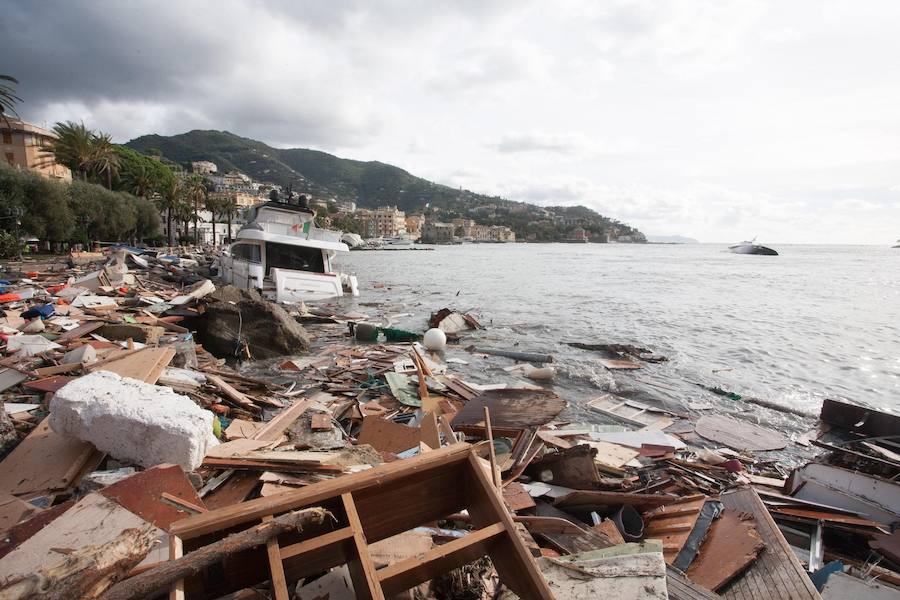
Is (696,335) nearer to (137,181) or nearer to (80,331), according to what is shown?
(80,331)

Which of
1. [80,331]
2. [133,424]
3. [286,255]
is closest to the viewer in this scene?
[133,424]

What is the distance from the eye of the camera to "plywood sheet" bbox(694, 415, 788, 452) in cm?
676

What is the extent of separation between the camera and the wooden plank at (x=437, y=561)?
1.79 m

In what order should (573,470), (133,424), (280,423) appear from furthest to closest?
1. (280,423)
2. (573,470)
3. (133,424)

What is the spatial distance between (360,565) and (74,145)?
166ft

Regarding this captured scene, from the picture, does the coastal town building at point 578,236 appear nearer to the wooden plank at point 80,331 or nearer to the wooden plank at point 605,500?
the wooden plank at point 80,331

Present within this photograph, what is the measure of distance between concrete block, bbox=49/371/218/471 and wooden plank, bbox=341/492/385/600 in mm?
2143

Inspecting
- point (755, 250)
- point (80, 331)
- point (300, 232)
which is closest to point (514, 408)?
point (80, 331)

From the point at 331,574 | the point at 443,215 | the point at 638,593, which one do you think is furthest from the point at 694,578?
the point at 443,215

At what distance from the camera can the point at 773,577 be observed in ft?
9.38

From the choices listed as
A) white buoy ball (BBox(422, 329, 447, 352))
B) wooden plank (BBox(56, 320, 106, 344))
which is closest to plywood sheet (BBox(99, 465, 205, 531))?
wooden plank (BBox(56, 320, 106, 344))

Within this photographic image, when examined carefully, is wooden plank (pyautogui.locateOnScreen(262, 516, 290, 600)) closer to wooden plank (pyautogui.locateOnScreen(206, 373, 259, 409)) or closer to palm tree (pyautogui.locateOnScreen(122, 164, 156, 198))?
wooden plank (pyautogui.locateOnScreen(206, 373, 259, 409))

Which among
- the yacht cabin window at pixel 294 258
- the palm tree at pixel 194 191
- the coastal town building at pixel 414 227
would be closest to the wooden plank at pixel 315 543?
the yacht cabin window at pixel 294 258

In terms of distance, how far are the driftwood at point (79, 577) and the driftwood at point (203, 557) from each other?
0.31 meters
